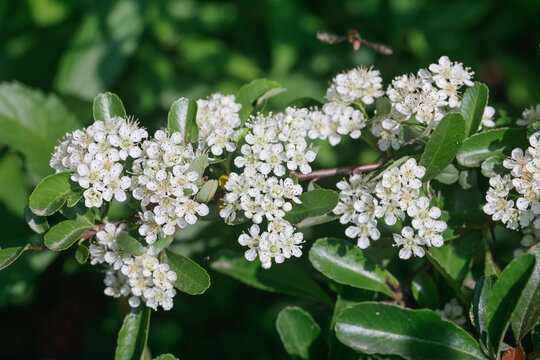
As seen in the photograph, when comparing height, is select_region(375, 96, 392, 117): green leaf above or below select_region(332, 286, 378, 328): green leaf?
above

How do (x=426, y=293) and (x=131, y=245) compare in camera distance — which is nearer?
(x=131, y=245)

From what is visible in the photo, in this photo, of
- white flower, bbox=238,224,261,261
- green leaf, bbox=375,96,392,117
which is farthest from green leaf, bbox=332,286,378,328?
green leaf, bbox=375,96,392,117

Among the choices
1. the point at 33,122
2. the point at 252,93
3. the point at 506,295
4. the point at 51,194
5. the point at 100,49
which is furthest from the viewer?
the point at 100,49

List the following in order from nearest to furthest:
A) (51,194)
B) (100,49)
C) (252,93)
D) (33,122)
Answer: (51,194), (252,93), (33,122), (100,49)

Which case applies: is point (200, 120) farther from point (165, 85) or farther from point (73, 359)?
point (73, 359)

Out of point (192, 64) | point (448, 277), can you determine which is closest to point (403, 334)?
point (448, 277)

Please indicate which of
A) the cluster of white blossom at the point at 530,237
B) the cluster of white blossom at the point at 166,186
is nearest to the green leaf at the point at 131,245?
the cluster of white blossom at the point at 166,186

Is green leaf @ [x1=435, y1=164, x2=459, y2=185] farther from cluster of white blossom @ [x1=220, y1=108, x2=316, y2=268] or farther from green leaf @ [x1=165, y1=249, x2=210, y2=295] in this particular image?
green leaf @ [x1=165, y1=249, x2=210, y2=295]

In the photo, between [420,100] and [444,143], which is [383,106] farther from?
[444,143]
